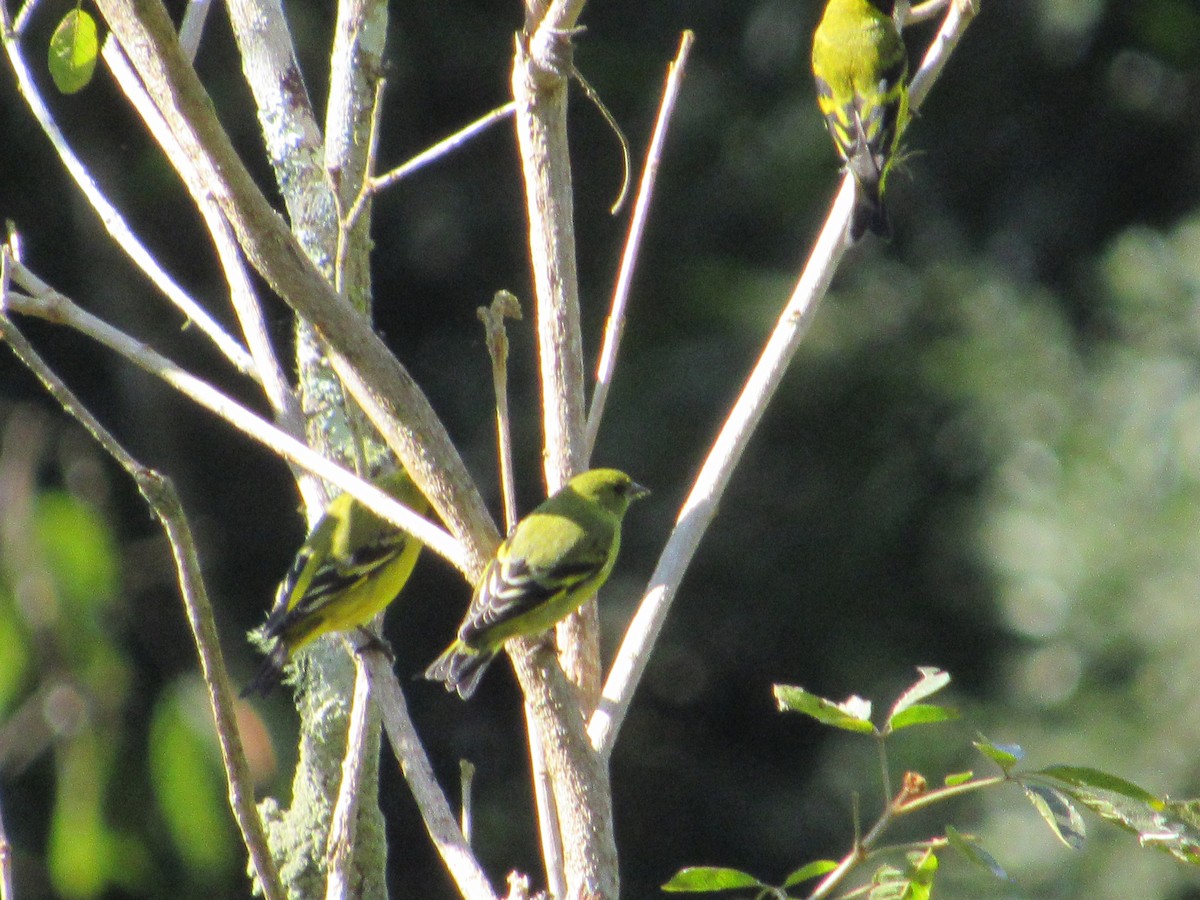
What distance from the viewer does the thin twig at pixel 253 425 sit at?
204cm

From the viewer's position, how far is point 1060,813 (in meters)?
1.74

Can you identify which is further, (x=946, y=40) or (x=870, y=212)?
(x=870, y=212)

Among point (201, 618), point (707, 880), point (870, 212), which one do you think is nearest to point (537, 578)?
point (870, 212)

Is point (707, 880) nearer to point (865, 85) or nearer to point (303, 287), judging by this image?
point (303, 287)

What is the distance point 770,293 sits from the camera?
656 centimetres

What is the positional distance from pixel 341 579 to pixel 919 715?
2.10 metres

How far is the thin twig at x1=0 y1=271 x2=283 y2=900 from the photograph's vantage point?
1.60m

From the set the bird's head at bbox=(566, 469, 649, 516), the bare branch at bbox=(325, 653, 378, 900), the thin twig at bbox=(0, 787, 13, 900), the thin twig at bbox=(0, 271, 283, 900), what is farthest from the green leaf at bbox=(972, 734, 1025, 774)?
the bird's head at bbox=(566, 469, 649, 516)

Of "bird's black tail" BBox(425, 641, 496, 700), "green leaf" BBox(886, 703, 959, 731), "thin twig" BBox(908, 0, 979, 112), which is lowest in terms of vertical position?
"bird's black tail" BBox(425, 641, 496, 700)

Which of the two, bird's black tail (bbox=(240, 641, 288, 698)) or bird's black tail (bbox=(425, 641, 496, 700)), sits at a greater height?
bird's black tail (bbox=(240, 641, 288, 698))

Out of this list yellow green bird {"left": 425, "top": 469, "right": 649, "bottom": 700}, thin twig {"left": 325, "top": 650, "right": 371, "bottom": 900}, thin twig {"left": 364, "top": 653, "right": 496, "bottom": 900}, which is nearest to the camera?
thin twig {"left": 364, "top": 653, "right": 496, "bottom": 900}

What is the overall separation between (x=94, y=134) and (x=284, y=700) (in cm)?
244

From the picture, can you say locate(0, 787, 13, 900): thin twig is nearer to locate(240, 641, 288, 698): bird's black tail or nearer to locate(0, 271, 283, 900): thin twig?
locate(0, 271, 283, 900): thin twig

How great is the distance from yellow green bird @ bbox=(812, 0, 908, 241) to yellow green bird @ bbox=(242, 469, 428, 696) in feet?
4.48
